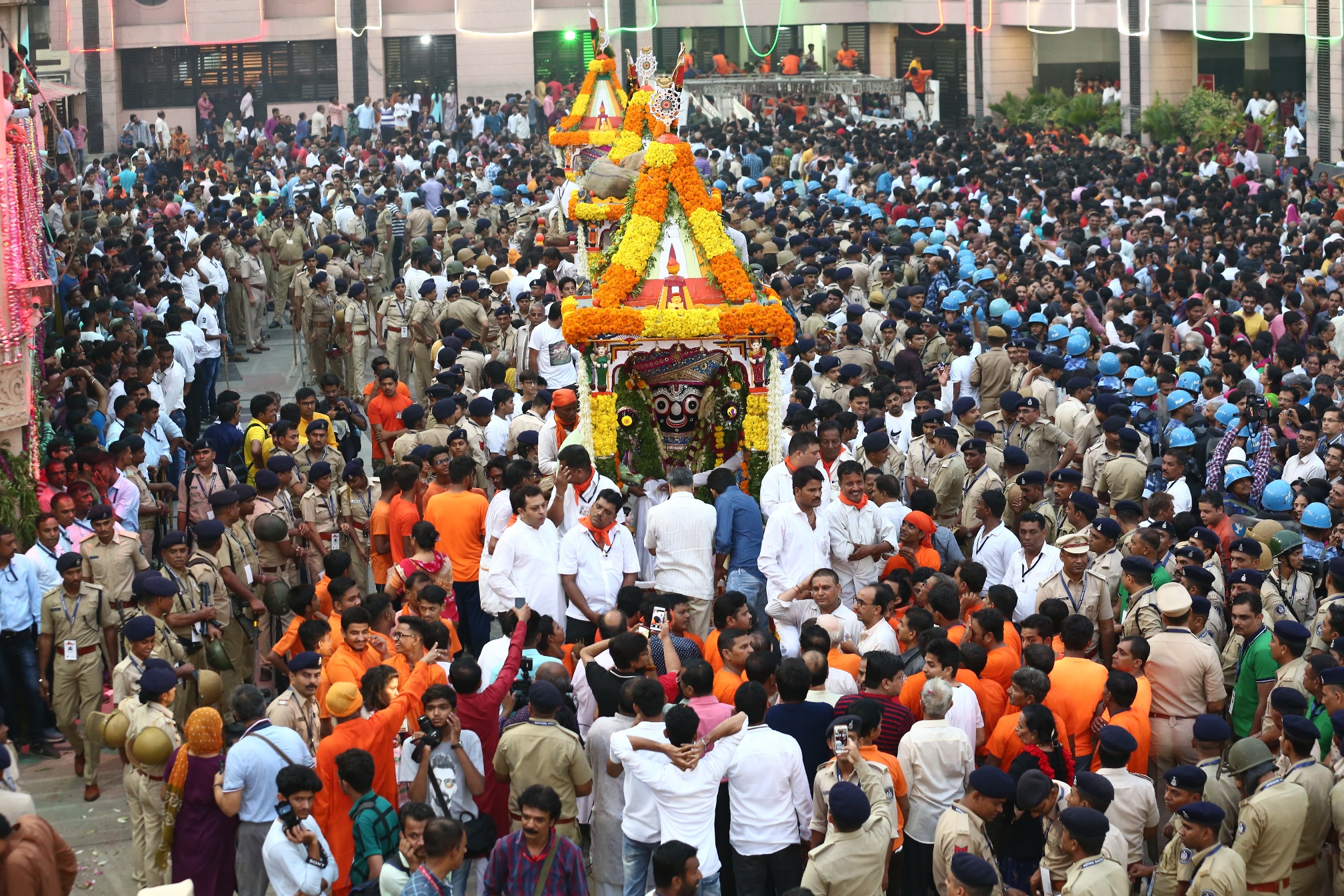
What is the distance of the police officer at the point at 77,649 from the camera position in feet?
31.4

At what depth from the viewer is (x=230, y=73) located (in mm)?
43406

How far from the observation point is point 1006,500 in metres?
10.8

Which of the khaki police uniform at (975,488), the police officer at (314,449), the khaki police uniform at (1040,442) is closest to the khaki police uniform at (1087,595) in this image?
the khaki police uniform at (975,488)

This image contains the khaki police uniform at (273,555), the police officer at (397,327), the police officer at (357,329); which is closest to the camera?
the khaki police uniform at (273,555)

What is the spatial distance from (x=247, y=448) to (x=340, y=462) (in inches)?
28.2

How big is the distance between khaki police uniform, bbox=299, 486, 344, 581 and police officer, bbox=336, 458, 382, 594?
0.30 feet

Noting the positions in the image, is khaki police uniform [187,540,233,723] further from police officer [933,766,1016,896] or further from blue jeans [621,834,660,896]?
police officer [933,766,1016,896]

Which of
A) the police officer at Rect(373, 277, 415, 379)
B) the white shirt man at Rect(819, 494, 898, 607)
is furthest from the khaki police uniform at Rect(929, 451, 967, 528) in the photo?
the police officer at Rect(373, 277, 415, 379)

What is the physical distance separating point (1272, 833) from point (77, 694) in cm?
678

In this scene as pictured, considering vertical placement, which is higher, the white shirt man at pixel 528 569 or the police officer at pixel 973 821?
the white shirt man at pixel 528 569

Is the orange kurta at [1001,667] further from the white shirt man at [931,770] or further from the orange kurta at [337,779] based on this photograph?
the orange kurta at [337,779]

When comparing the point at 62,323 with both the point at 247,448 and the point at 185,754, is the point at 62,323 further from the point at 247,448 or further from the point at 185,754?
the point at 185,754

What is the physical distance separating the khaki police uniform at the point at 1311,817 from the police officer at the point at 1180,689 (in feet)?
3.89

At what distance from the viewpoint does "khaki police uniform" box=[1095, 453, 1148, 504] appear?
1113cm
